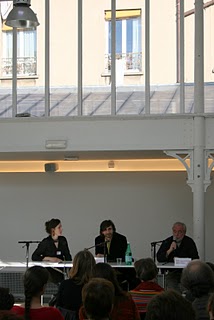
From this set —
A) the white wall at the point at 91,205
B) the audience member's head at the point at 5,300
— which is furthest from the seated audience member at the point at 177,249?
the audience member's head at the point at 5,300

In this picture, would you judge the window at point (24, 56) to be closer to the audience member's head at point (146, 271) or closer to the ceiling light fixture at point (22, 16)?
the ceiling light fixture at point (22, 16)

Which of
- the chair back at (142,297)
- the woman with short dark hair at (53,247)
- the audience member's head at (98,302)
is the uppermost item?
the audience member's head at (98,302)

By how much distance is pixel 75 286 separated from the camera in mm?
5227

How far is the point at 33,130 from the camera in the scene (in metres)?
9.32

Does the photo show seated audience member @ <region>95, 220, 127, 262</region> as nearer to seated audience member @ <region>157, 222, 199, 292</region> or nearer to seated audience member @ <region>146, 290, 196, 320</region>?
seated audience member @ <region>157, 222, 199, 292</region>

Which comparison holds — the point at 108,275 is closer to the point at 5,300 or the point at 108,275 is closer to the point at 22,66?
the point at 5,300

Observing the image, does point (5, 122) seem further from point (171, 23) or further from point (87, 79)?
point (171, 23)

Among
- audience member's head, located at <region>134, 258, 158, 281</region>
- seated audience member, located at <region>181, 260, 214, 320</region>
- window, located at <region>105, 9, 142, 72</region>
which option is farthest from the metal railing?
seated audience member, located at <region>181, 260, 214, 320</region>

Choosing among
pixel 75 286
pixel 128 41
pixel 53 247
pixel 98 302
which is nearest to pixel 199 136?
pixel 128 41

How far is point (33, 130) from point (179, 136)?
1968mm

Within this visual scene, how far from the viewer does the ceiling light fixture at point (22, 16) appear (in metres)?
7.87

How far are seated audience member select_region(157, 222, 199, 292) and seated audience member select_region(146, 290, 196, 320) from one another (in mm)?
5514

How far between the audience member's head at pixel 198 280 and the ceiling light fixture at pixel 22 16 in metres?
4.38

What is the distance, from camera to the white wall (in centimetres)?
1161
